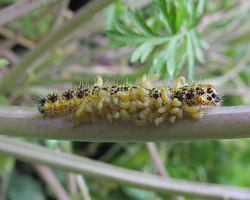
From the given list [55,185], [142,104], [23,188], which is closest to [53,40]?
[55,185]

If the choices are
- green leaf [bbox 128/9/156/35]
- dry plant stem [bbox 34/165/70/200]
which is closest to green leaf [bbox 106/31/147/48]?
green leaf [bbox 128/9/156/35]

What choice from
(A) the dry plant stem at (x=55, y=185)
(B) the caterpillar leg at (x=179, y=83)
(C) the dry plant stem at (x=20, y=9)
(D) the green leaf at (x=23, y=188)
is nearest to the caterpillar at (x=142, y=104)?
(B) the caterpillar leg at (x=179, y=83)

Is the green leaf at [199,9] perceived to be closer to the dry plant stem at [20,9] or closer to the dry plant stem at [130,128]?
the dry plant stem at [20,9]

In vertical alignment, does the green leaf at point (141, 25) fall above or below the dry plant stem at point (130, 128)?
above

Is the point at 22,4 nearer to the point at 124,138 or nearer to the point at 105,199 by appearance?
the point at 124,138

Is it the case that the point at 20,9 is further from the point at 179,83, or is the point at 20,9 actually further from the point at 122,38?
the point at 179,83


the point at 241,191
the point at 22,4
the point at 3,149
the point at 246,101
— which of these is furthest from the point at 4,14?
the point at 246,101
